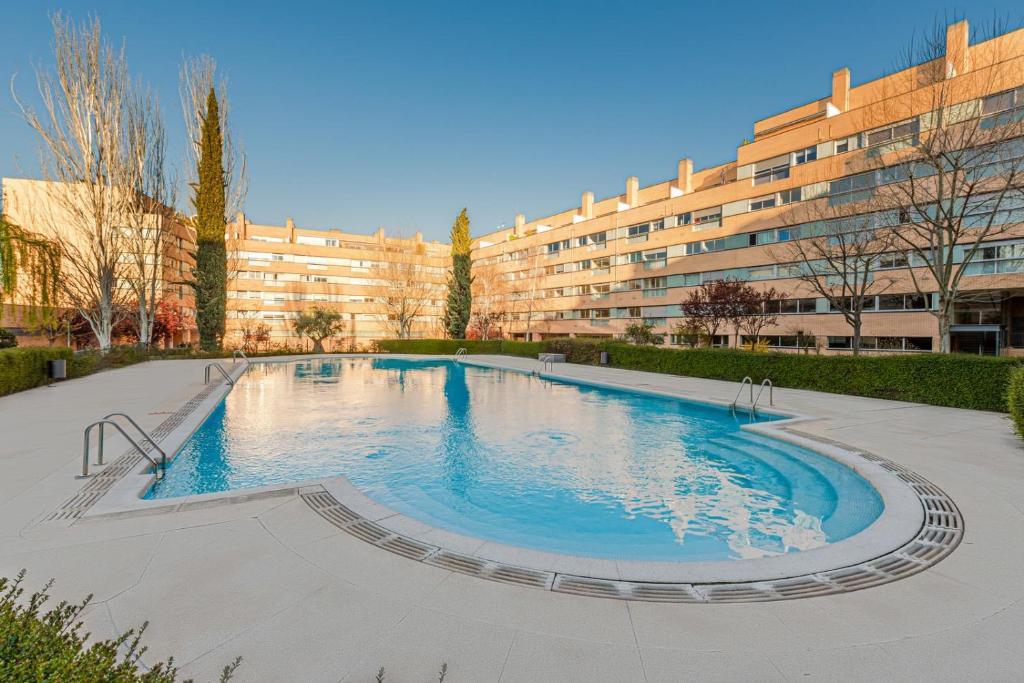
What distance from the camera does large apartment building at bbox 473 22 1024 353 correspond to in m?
21.0

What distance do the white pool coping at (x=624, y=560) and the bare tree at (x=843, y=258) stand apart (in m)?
14.2

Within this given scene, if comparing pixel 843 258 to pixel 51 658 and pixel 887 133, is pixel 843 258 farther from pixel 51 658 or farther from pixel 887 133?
pixel 51 658

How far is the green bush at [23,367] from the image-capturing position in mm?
13234

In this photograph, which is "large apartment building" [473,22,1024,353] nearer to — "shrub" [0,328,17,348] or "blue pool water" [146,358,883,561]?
"blue pool water" [146,358,883,561]

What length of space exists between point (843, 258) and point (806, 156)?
1723 centimetres

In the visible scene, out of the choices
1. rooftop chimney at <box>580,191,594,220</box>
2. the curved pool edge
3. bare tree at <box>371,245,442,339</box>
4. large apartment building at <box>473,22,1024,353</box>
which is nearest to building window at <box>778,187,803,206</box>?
large apartment building at <box>473,22,1024,353</box>

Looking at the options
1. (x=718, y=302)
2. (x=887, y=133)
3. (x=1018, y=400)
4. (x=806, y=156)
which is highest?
(x=806, y=156)

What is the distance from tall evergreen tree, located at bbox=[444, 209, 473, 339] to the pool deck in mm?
35642

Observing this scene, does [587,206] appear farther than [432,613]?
Yes

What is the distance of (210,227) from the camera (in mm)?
29875

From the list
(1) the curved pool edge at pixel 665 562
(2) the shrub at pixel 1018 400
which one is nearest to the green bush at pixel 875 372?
(2) the shrub at pixel 1018 400

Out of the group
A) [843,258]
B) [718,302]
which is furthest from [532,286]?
[843,258]

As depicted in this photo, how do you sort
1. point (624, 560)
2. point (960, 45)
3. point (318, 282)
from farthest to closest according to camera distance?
point (318, 282) < point (960, 45) < point (624, 560)

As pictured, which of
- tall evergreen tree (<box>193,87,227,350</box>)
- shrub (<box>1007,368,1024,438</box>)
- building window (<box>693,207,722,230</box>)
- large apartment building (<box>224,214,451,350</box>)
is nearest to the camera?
shrub (<box>1007,368,1024,438</box>)
